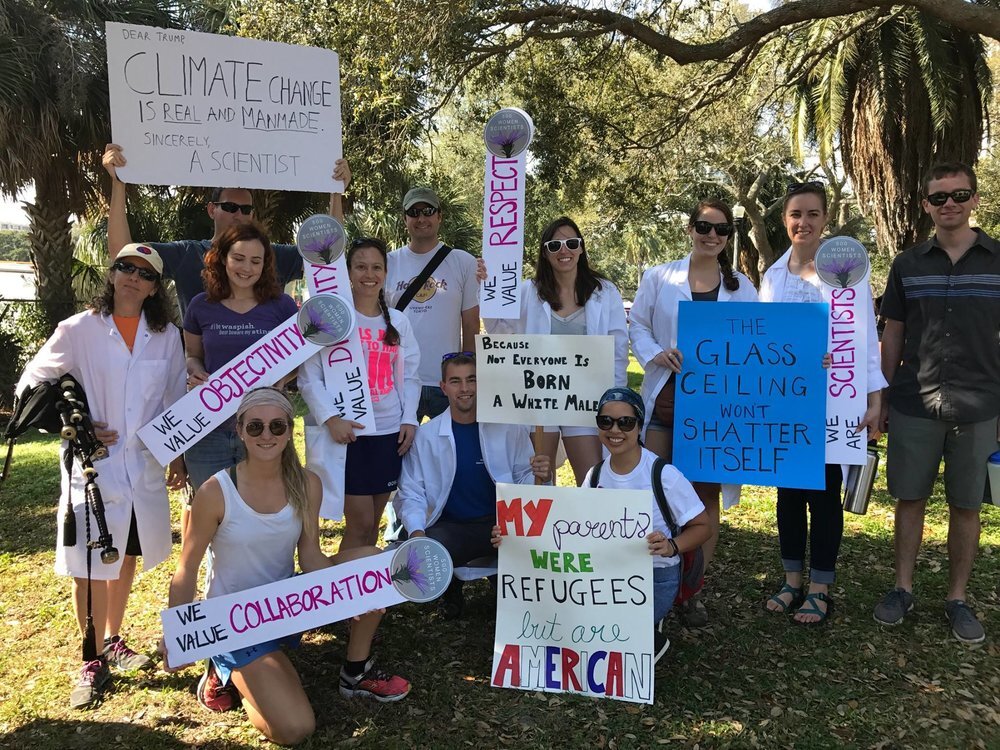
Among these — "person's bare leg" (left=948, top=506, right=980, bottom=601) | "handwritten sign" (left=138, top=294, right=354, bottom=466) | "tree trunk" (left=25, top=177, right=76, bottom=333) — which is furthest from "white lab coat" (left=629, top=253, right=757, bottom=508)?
"tree trunk" (left=25, top=177, right=76, bottom=333)

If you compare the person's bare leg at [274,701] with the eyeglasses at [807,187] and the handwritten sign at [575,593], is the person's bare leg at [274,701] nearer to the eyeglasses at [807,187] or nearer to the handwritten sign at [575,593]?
the handwritten sign at [575,593]

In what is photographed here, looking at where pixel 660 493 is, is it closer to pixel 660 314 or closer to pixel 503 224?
pixel 660 314

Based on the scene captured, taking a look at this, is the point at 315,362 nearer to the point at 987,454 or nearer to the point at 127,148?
the point at 127,148

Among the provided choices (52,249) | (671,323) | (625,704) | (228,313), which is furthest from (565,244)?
(52,249)

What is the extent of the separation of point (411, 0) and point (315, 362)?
573cm

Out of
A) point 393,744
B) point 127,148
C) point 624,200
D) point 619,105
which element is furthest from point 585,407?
point 624,200

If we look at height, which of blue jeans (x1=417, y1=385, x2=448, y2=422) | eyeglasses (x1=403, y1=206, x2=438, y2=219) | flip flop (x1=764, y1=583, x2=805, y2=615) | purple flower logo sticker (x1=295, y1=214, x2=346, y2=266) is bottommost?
flip flop (x1=764, y1=583, x2=805, y2=615)

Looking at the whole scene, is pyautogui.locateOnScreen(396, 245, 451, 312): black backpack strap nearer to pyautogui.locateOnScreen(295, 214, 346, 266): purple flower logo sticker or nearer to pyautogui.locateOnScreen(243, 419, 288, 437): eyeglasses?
pyautogui.locateOnScreen(295, 214, 346, 266): purple flower logo sticker

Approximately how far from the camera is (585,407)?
394 cm

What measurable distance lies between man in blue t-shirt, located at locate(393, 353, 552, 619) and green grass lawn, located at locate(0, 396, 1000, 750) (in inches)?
24.6

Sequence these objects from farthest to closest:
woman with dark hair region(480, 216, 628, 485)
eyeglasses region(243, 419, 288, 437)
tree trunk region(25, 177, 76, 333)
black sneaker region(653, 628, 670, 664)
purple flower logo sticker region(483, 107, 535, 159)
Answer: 1. tree trunk region(25, 177, 76, 333)
2. woman with dark hair region(480, 216, 628, 485)
3. purple flower logo sticker region(483, 107, 535, 159)
4. black sneaker region(653, 628, 670, 664)
5. eyeglasses region(243, 419, 288, 437)

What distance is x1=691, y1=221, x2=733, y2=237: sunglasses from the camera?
3.94m

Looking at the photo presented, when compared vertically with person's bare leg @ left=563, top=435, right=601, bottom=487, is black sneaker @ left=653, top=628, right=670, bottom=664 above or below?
below

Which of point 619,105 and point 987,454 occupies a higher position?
point 619,105
